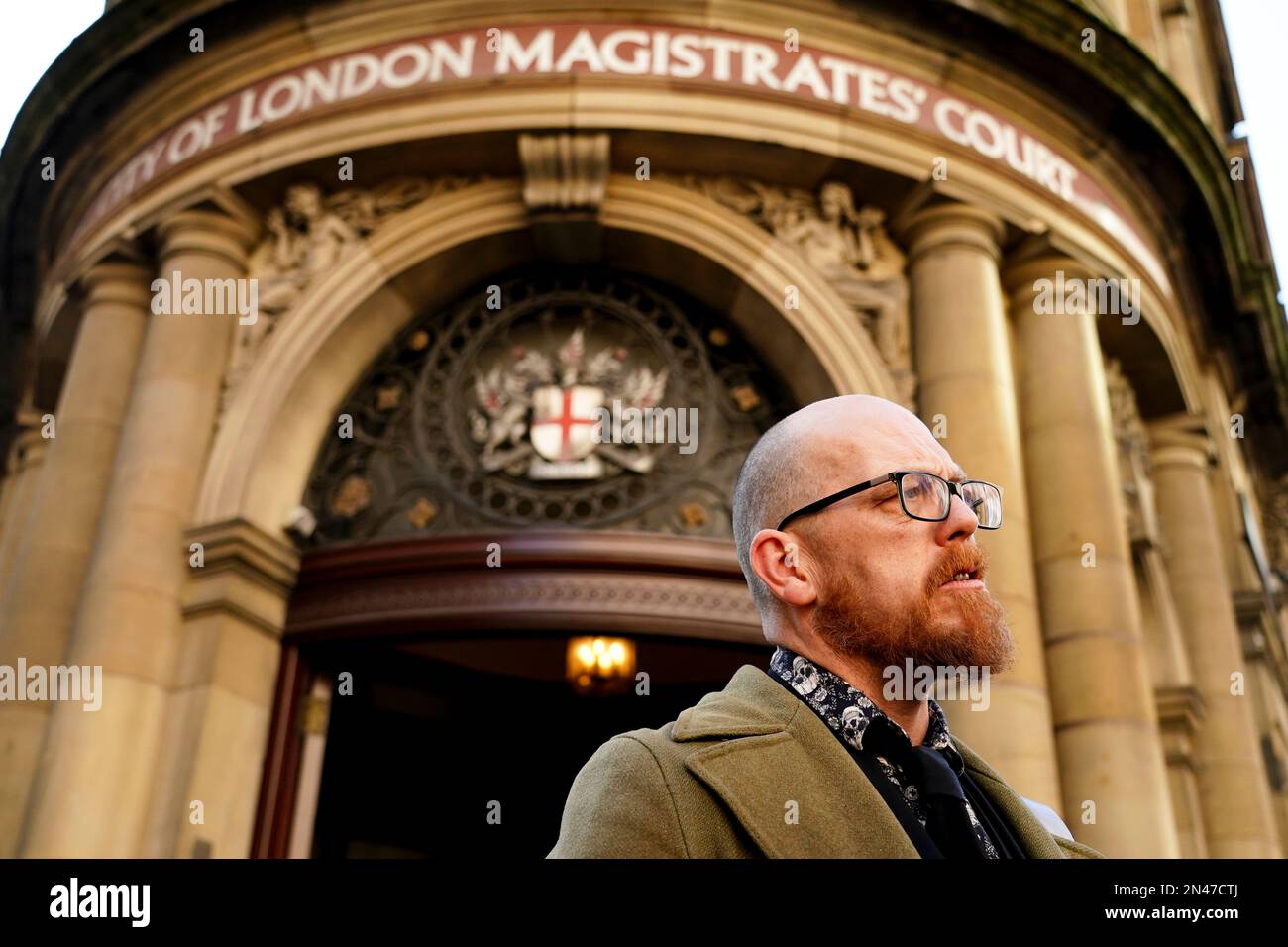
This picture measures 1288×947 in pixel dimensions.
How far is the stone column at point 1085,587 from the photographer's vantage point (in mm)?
8609

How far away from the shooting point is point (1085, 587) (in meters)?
9.35

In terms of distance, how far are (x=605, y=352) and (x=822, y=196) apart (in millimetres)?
2359

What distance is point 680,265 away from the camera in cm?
1064

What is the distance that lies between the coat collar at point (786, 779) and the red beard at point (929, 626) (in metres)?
0.21

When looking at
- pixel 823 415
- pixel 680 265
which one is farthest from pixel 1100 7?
pixel 823 415

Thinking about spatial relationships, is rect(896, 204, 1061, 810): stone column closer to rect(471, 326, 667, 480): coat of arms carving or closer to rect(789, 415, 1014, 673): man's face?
rect(471, 326, 667, 480): coat of arms carving

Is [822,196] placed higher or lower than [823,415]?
higher

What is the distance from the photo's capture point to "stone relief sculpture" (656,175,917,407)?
33.3 ft

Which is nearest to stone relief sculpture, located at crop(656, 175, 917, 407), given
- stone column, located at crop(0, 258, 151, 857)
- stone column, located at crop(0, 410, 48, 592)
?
stone column, located at crop(0, 258, 151, 857)

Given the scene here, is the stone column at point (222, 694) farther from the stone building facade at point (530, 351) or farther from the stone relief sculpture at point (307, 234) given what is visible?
the stone relief sculpture at point (307, 234)
